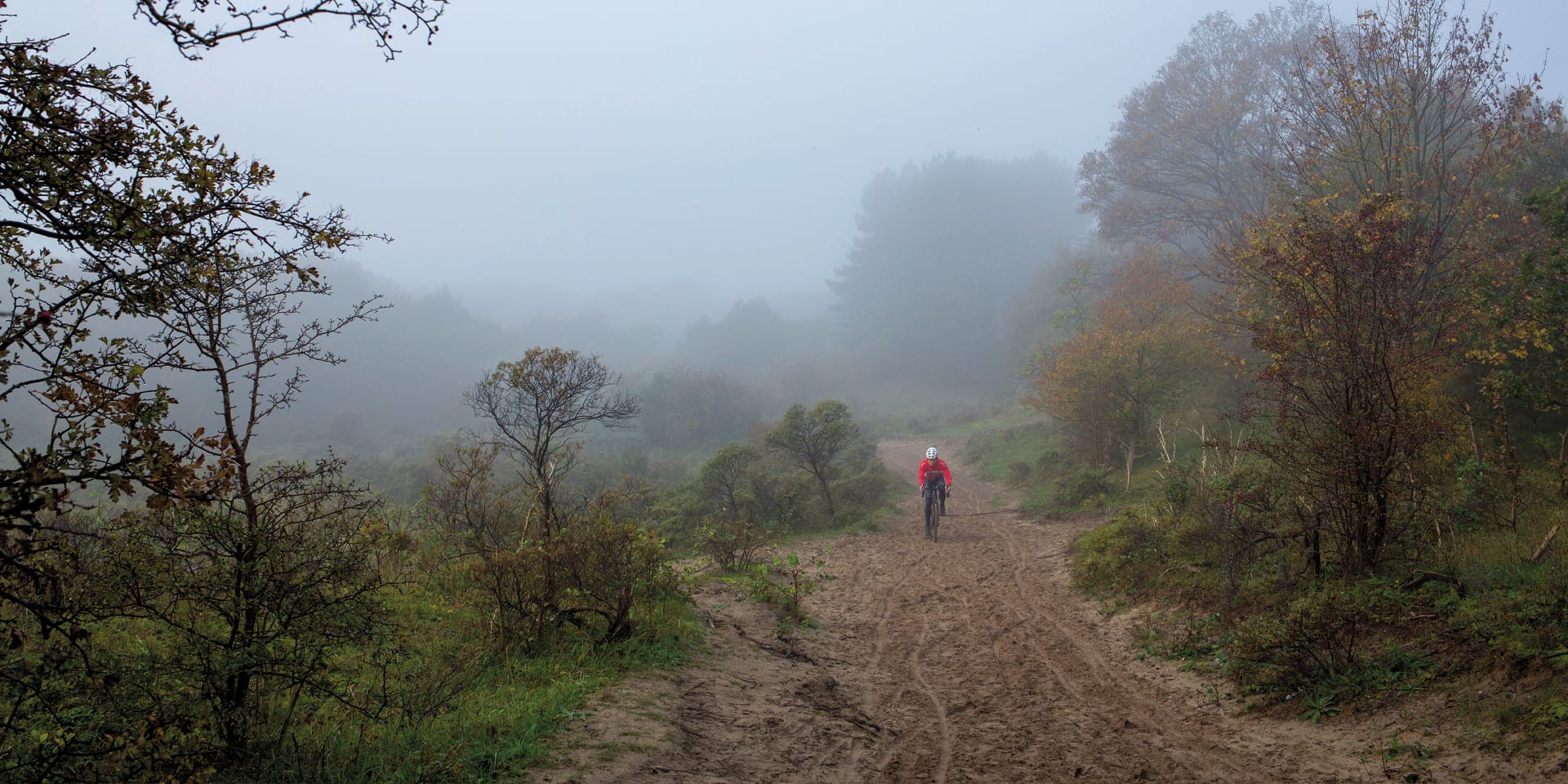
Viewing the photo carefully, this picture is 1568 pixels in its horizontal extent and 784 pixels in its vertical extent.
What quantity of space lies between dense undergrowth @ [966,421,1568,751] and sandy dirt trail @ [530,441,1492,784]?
431 mm

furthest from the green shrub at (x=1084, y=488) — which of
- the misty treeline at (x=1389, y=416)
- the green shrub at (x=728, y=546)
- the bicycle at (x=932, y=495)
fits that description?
the green shrub at (x=728, y=546)

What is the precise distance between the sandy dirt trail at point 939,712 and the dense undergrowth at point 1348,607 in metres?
0.43

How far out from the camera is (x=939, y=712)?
6.29 metres

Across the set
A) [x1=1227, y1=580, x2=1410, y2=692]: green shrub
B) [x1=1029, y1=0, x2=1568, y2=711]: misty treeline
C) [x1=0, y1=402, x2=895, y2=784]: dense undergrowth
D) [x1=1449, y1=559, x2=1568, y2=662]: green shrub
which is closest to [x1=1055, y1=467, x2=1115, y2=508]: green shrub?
[x1=1029, y1=0, x2=1568, y2=711]: misty treeline

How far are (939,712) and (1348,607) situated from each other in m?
3.28

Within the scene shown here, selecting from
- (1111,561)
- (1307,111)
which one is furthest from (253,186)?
(1307,111)

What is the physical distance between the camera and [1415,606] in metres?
5.83

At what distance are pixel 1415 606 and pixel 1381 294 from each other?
9.43ft

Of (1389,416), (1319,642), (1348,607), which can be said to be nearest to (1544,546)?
(1389,416)

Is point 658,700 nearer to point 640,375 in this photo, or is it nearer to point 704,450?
point 704,450

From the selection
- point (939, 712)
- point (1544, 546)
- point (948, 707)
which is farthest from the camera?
point (948, 707)

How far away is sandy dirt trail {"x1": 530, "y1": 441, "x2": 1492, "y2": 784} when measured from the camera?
4812 mm

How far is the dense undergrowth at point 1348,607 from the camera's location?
4645mm

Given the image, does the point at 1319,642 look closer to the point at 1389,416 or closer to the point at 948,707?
the point at 1389,416
